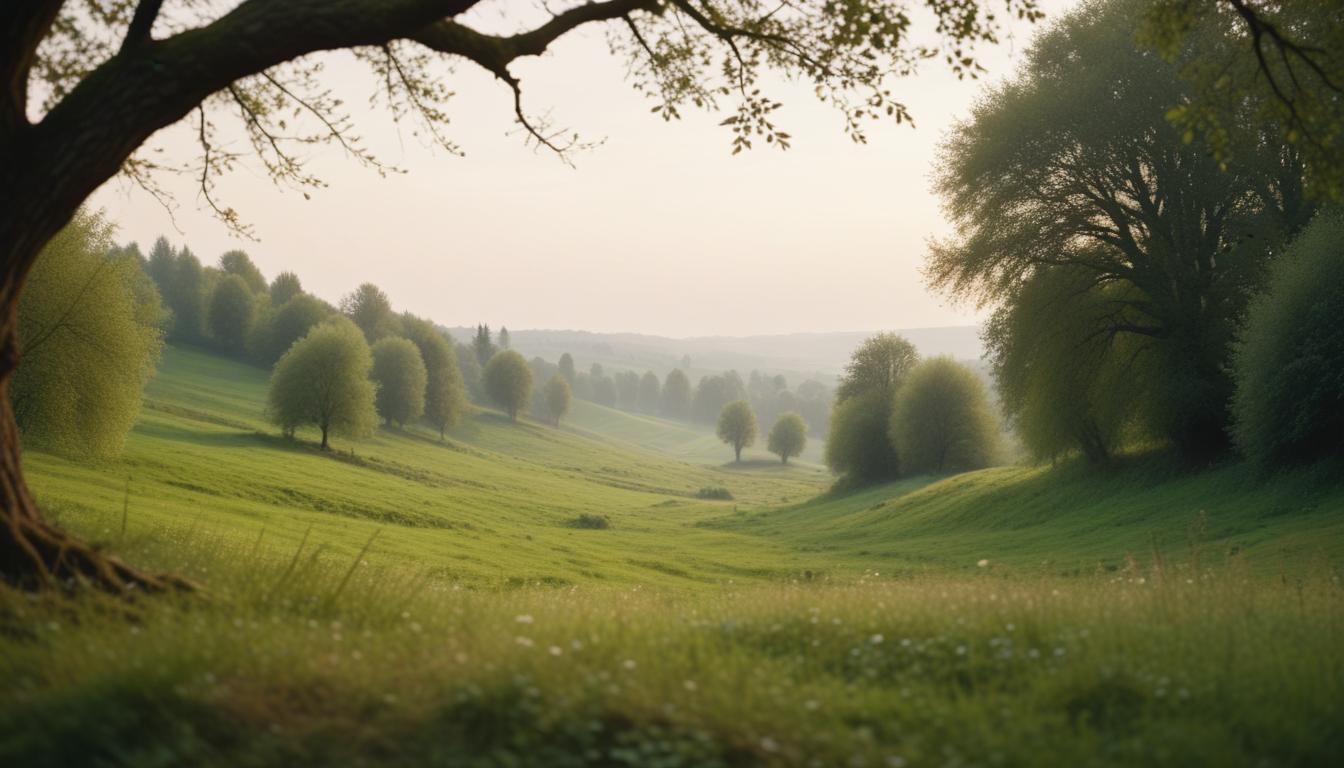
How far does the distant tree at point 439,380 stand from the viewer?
10631 cm

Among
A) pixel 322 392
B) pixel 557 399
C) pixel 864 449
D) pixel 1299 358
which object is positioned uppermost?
pixel 1299 358

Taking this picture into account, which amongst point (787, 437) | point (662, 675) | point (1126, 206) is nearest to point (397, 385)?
point (787, 437)

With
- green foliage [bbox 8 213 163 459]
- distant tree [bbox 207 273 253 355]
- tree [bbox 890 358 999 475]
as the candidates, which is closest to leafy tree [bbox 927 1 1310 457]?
tree [bbox 890 358 999 475]

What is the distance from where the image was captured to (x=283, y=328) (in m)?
118

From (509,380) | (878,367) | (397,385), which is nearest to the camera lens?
(878,367)

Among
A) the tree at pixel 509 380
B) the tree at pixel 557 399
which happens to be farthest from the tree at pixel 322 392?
the tree at pixel 557 399

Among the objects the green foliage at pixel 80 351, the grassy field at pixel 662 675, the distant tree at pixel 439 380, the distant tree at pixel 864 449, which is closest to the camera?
the grassy field at pixel 662 675

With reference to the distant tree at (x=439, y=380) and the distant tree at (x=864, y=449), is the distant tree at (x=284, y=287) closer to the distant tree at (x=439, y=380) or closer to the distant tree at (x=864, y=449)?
the distant tree at (x=439, y=380)

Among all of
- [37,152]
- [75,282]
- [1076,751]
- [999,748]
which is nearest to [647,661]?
[999,748]

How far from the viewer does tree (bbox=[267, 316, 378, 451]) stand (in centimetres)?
6931

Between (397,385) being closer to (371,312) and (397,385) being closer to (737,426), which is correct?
(371,312)

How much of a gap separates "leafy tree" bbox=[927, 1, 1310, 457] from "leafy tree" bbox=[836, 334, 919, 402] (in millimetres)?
42545

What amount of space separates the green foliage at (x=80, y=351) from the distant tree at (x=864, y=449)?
53.5m

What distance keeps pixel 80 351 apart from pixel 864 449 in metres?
57.6
